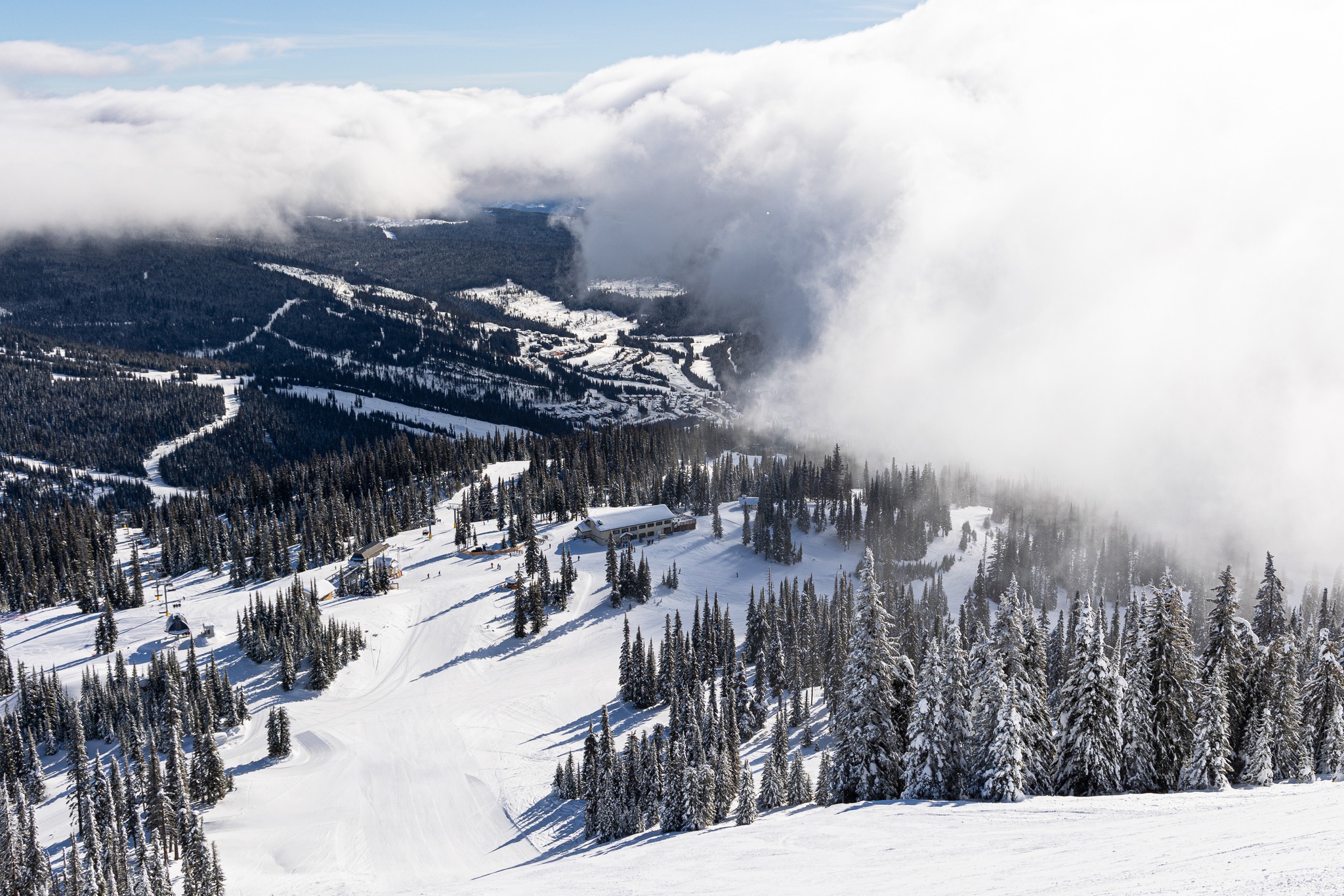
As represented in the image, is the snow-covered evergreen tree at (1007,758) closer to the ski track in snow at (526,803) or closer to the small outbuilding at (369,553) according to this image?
the ski track in snow at (526,803)

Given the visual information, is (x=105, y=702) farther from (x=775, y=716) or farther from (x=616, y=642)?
(x=775, y=716)

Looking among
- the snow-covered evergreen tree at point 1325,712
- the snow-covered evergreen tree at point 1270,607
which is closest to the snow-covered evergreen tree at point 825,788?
the snow-covered evergreen tree at point 1325,712

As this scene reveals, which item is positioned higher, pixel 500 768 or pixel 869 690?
pixel 869 690

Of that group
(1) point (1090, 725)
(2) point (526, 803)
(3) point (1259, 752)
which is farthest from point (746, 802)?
(3) point (1259, 752)

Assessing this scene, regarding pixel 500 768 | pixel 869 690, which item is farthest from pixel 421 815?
pixel 869 690

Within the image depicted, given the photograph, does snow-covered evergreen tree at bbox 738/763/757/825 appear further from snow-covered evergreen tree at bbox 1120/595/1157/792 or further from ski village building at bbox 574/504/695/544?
ski village building at bbox 574/504/695/544
